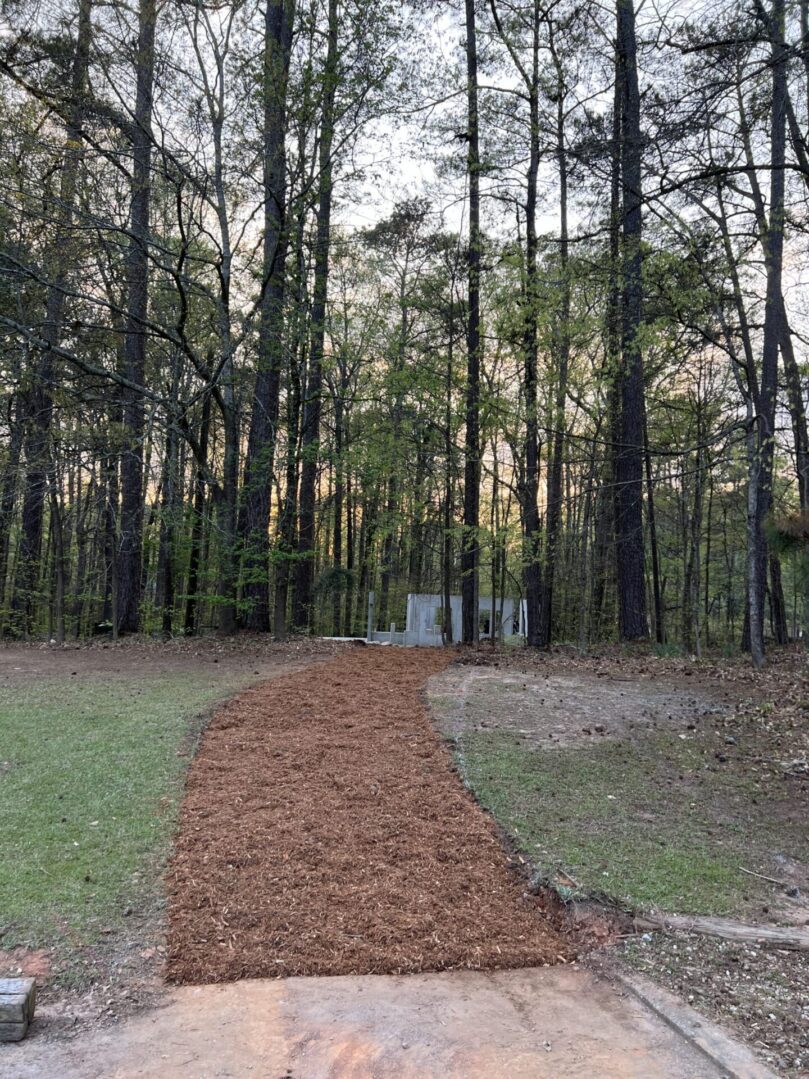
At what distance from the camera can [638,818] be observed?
12.3ft

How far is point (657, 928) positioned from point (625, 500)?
9.56 meters

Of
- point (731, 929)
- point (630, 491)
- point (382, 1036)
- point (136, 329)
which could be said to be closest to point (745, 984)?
point (731, 929)

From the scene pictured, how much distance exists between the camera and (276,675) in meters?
7.87

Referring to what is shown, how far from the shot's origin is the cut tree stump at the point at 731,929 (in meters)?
2.57

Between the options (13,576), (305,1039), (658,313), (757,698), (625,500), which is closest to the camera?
(305,1039)

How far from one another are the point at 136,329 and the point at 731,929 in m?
12.2

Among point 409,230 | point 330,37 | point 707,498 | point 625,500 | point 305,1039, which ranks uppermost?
point 409,230

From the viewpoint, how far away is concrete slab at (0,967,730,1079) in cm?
186

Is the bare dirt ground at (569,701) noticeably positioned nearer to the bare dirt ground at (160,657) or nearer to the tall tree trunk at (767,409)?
the tall tree trunk at (767,409)

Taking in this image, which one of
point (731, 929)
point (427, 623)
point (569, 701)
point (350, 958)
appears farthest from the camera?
point (427, 623)

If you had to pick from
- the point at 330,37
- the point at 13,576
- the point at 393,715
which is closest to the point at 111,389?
the point at 13,576

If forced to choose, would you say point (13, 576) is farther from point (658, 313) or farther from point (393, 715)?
point (658, 313)

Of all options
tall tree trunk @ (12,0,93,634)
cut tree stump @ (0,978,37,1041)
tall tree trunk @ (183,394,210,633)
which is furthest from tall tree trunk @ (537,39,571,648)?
tall tree trunk @ (183,394,210,633)

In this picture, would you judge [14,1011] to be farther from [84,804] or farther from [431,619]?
[431,619]
